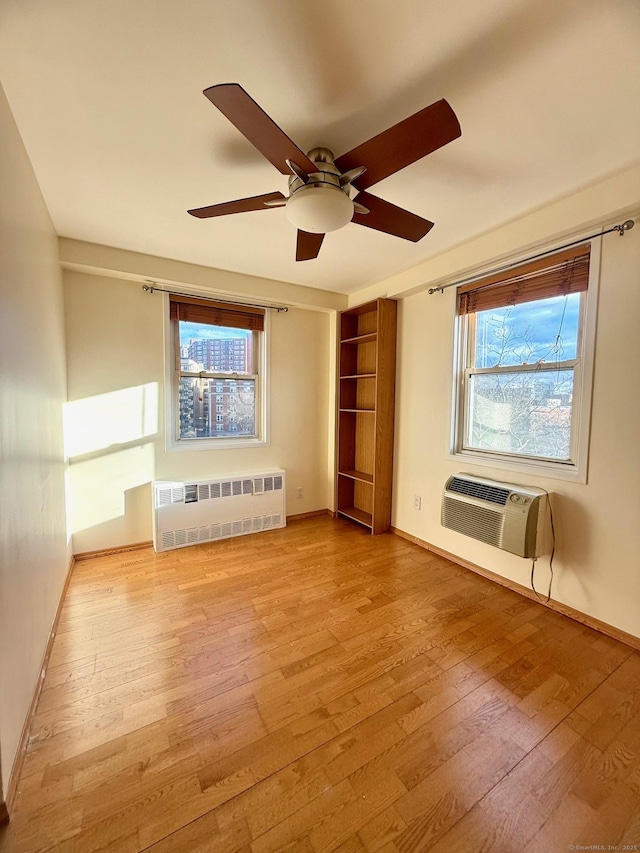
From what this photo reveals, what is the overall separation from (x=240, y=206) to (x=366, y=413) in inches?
96.2

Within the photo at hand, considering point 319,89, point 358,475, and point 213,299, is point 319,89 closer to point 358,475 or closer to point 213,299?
point 213,299

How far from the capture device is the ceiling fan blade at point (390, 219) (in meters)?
1.61

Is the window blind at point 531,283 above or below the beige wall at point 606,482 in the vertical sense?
above

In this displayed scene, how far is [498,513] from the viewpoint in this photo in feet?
7.41

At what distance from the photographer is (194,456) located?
3.20m

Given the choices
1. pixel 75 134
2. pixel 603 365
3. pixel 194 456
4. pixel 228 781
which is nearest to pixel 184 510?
pixel 194 456

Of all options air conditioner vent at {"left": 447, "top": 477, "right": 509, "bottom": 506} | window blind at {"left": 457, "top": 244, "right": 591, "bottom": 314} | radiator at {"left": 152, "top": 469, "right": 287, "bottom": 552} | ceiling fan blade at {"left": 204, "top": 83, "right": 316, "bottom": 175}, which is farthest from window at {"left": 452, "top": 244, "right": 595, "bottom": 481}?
radiator at {"left": 152, "top": 469, "right": 287, "bottom": 552}

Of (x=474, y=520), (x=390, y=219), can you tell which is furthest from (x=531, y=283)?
(x=474, y=520)

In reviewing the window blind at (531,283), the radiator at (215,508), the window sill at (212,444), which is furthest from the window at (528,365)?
the window sill at (212,444)

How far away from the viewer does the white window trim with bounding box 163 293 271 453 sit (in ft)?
9.94

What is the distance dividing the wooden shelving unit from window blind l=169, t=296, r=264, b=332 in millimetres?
945

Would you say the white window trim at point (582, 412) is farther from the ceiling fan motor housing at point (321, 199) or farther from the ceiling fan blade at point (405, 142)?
the ceiling fan motor housing at point (321, 199)

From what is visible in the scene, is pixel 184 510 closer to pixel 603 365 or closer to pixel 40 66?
pixel 40 66

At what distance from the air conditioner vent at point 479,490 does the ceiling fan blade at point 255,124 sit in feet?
7.11
